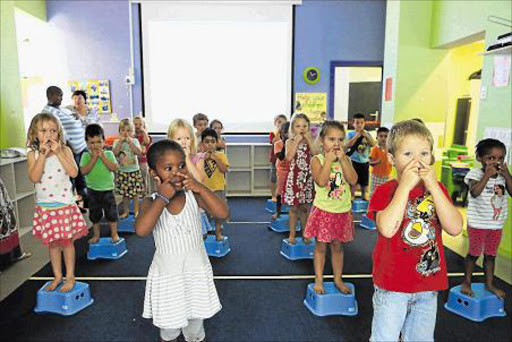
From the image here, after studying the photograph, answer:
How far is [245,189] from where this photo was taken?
21.6ft

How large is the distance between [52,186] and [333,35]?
208 inches

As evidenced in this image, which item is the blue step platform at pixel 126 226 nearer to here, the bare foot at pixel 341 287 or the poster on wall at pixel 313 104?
the bare foot at pixel 341 287

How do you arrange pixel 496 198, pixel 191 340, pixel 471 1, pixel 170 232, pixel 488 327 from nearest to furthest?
pixel 170 232 → pixel 191 340 → pixel 488 327 → pixel 496 198 → pixel 471 1

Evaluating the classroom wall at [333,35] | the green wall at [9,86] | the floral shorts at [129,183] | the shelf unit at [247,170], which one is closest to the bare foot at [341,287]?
the floral shorts at [129,183]

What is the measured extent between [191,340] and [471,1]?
4478 mm

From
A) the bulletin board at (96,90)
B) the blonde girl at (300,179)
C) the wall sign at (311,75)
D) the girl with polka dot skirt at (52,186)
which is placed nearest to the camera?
the girl with polka dot skirt at (52,186)

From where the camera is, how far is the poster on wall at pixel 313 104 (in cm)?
663

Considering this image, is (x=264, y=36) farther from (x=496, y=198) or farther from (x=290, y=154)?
(x=496, y=198)

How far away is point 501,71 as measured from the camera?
3787 millimetres

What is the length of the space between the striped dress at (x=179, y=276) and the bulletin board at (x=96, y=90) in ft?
17.0

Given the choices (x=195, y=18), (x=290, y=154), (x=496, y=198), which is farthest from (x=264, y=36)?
(x=496, y=198)

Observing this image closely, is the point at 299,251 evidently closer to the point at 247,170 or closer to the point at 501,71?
the point at 501,71

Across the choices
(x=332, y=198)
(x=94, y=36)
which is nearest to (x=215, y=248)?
(x=332, y=198)

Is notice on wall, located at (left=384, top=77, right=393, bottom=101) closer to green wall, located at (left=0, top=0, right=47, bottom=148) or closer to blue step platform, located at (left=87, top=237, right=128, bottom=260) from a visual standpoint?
blue step platform, located at (left=87, top=237, right=128, bottom=260)
